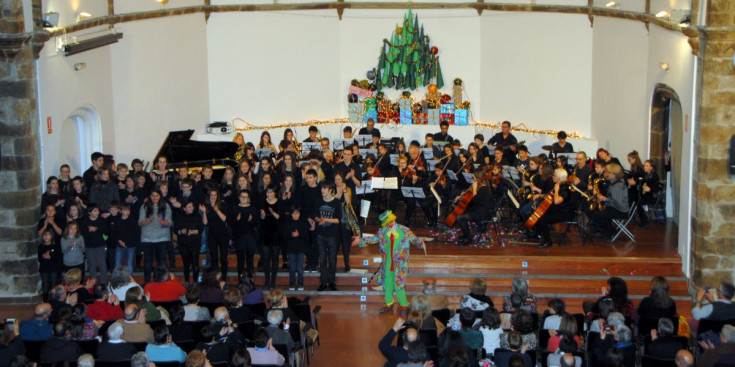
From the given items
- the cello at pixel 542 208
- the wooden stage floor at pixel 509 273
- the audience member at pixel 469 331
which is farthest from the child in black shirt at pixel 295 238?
the audience member at pixel 469 331

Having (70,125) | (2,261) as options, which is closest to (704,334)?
(2,261)

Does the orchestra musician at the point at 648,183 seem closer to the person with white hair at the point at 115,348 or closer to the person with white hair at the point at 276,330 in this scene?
the person with white hair at the point at 276,330

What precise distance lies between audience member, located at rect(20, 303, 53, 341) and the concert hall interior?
6.01 ft

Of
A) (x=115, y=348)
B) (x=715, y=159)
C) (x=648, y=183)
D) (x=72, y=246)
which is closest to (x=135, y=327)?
(x=115, y=348)

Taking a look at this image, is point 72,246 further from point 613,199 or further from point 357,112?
point 357,112

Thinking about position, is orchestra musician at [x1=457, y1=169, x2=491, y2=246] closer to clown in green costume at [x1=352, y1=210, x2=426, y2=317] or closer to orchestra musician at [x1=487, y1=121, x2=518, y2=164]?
clown in green costume at [x1=352, y1=210, x2=426, y2=317]

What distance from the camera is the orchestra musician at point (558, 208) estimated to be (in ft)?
48.2

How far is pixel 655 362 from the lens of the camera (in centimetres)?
967

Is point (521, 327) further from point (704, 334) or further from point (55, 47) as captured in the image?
point (55, 47)

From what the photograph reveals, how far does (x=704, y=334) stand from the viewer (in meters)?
10.4

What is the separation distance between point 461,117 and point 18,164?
35.3 ft

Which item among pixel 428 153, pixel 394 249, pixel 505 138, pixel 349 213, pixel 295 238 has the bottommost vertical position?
pixel 394 249

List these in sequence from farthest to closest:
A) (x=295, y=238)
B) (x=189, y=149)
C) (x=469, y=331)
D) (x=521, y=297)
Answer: (x=189, y=149)
(x=295, y=238)
(x=521, y=297)
(x=469, y=331)

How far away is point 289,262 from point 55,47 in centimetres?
500
